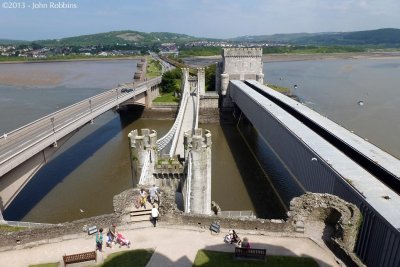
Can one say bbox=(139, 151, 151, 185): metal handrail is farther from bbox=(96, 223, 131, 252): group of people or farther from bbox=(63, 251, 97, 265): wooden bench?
bbox=(63, 251, 97, 265): wooden bench

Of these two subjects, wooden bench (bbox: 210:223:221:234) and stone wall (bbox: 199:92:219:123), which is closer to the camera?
wooden bench (bbox: 210:223:221:234)

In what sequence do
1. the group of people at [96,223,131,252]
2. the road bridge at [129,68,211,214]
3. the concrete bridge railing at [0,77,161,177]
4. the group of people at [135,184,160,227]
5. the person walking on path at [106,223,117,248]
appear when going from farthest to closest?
the concrete bridge railing at [0,77,161,177], the road bridge at [129,68,211,214], the group of people at [135,184,160,227], the person walking on path at [106,223,117,248], the group of people at [96,223,131,252]

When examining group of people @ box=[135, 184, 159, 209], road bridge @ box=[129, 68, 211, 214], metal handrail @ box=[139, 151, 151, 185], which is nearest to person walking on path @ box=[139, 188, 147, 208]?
group of people @ box=[135, 184, 159, 209]

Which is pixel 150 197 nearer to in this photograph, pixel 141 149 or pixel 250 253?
pixel 250 253

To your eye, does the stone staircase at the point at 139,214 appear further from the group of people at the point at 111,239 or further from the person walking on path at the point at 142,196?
the group of people at the point at 111,239

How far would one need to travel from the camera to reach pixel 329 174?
15719 millimetres

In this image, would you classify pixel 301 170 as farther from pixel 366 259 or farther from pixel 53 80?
pixel 53 80

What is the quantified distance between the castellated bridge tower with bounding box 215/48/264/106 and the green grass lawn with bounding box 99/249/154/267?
39.2 meters

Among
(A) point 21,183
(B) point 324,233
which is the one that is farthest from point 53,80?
(B) point 324,233

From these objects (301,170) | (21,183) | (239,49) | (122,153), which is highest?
(239,49)

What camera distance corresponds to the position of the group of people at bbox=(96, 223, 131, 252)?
38.9ft

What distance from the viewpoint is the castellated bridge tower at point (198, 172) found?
1761 centimetres

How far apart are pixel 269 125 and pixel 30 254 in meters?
19.5

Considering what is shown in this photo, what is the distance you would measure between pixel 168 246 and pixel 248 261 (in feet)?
9.35
